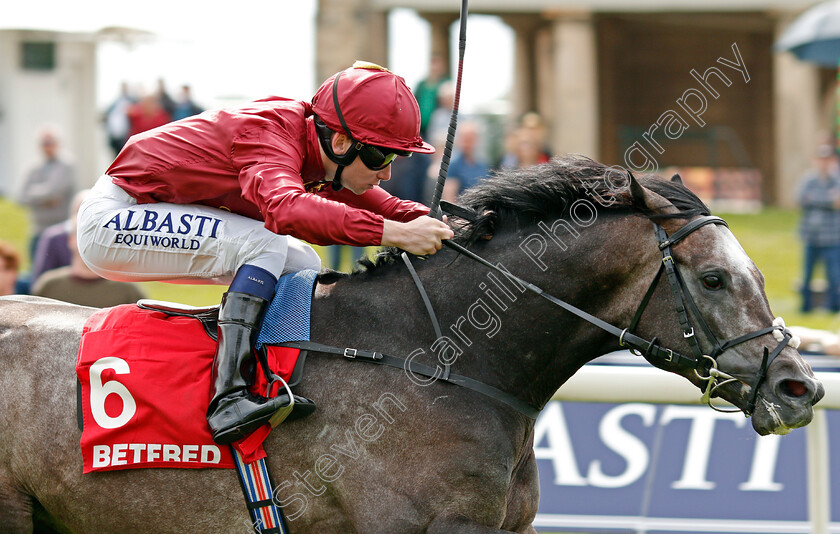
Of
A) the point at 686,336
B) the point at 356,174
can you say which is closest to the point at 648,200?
the point at 686,336

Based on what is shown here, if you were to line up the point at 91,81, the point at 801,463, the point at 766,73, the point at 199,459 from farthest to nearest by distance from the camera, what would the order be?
the point at 766,73 < the point at 91,81 < the point at 801,463 < the point at 199,459

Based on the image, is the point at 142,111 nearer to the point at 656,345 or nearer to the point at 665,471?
the point at 665,471

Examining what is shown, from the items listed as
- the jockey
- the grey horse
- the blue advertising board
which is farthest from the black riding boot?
the blue advertising board

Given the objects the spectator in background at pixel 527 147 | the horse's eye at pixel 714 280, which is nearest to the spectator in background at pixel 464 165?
the spectator in background at pixel 527 147

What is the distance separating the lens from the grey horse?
3.08m

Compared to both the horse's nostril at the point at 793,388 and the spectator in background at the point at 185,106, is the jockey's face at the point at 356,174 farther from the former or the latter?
the spectator in background at the point at 185,106

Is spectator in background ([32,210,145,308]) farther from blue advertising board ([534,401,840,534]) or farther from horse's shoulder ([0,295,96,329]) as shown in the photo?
blue advertising board ([534,401,840,534])

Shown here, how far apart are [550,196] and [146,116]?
798cm

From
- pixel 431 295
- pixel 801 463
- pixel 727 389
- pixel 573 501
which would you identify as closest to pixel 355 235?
pixel 431 295

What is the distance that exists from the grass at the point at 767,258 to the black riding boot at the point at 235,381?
653cm

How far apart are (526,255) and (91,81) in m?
13.5

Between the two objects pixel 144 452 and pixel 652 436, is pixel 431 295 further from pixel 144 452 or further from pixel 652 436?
pixel 652 436

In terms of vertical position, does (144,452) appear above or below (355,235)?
below

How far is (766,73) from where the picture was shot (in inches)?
779
